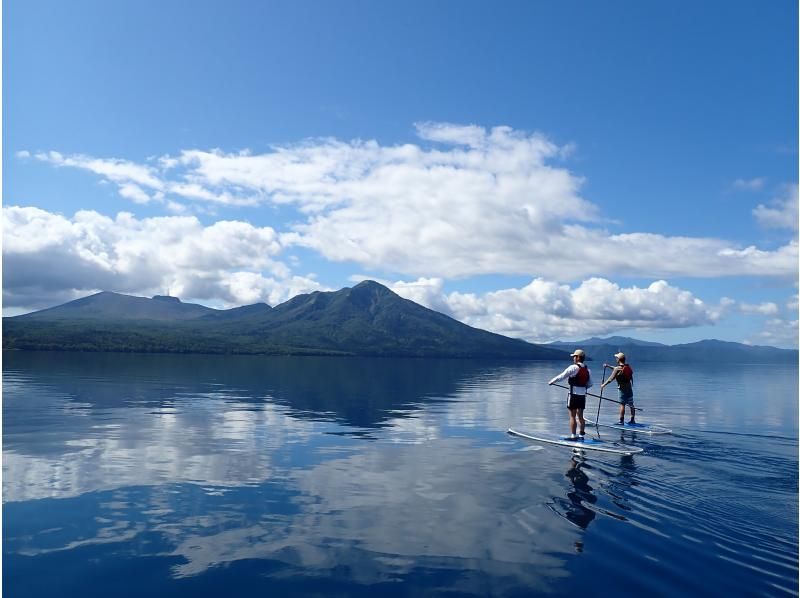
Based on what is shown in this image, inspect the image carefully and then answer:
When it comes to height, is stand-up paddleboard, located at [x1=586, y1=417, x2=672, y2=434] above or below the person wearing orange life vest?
below

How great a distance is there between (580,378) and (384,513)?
43.9 feet

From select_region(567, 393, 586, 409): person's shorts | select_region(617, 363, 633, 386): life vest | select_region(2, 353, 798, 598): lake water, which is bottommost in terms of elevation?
select_region(2, 353, 798, 598): lake water

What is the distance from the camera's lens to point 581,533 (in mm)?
13344

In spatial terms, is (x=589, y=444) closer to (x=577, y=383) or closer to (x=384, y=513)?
(x=577, y=383)

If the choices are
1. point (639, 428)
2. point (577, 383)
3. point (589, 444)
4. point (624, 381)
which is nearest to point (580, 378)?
point (577, 383)

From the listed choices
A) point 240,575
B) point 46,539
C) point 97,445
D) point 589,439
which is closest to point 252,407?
point 97,445

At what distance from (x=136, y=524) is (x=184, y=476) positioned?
204 inches

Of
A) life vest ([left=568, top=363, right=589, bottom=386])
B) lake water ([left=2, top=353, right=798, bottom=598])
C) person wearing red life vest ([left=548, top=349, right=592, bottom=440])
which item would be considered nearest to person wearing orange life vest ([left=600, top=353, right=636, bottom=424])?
lake water ([left=2, top=353, right=798, bottom=598])

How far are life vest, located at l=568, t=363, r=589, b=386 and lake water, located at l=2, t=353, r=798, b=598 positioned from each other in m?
3.33

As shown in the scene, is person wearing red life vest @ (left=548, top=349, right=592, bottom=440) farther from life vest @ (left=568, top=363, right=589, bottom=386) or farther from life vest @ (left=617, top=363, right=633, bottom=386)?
life vest @ (left=617, top=363, right=633, bottom=386)

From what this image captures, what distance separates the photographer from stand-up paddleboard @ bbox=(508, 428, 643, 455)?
23.6 metres

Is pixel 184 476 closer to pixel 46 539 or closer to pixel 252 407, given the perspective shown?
pixel 46 539

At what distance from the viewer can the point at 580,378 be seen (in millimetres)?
24797

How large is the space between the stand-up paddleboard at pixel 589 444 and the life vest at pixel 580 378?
2.77 m
